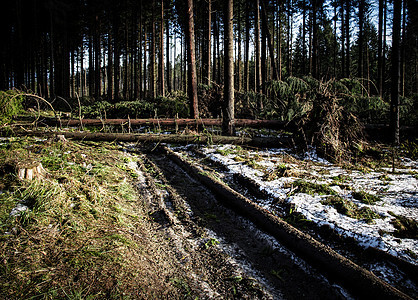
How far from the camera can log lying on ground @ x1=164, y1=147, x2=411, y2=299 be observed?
5.38 ft

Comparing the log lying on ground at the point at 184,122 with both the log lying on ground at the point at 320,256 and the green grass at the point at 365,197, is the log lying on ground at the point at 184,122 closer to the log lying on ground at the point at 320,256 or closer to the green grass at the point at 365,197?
the green grass at the point at 365,197

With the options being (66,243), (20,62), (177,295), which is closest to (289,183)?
(177,295)

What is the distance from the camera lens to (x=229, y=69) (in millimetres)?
7211

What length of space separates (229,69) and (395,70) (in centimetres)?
504

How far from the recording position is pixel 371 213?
278 cm

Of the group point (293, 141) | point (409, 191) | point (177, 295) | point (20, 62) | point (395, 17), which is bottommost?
point (177, 295)

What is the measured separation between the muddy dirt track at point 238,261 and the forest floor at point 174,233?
0.5 inches

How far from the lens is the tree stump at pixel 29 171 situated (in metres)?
2.92

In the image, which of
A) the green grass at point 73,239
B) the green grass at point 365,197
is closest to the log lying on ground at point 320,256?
the green grass at point 73,239

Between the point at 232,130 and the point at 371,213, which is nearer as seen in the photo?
the point at 371,213

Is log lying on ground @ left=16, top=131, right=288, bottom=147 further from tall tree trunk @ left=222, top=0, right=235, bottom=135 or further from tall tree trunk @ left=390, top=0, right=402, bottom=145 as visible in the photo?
tall tree trunk @ left=390, top=0, right=402, bottom=145

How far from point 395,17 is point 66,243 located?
9.47 meters

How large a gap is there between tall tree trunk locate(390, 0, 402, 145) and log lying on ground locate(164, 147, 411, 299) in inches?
258

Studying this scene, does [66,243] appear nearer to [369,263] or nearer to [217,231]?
[217,231]
